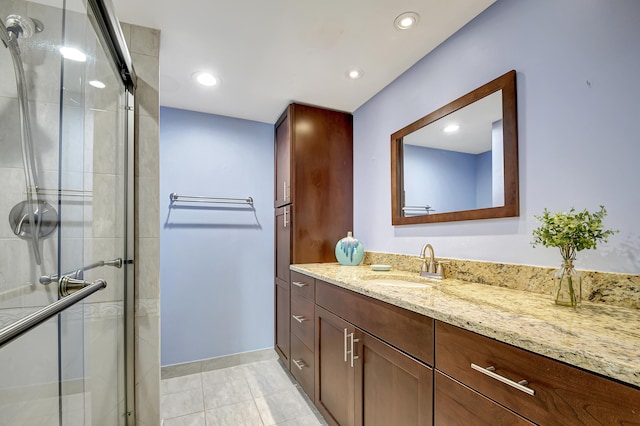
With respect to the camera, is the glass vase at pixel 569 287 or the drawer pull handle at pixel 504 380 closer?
the drawer pull handle at pixel 504 380

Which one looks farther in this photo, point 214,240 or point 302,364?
point 214,240

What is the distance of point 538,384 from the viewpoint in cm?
61

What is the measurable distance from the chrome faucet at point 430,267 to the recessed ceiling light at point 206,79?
70.0 inches

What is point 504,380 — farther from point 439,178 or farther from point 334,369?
point 439,178

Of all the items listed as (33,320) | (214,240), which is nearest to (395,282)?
(33,320)

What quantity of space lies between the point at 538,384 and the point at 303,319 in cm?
144

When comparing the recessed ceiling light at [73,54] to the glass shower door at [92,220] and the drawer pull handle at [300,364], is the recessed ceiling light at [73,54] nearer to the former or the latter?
the glass shower door at [92,220]

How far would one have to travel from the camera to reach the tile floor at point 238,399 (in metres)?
1.69

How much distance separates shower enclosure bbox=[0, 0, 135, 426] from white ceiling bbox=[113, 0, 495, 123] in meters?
0.36

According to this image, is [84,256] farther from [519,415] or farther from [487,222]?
[487,222]

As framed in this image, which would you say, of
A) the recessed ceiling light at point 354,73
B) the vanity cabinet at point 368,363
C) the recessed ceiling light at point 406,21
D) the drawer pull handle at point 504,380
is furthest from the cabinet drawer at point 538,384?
the recessed ceiling light at point 354,73

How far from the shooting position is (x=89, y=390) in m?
1.07

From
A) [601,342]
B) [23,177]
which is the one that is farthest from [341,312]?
[23,177]

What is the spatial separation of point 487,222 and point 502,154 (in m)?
0.32
